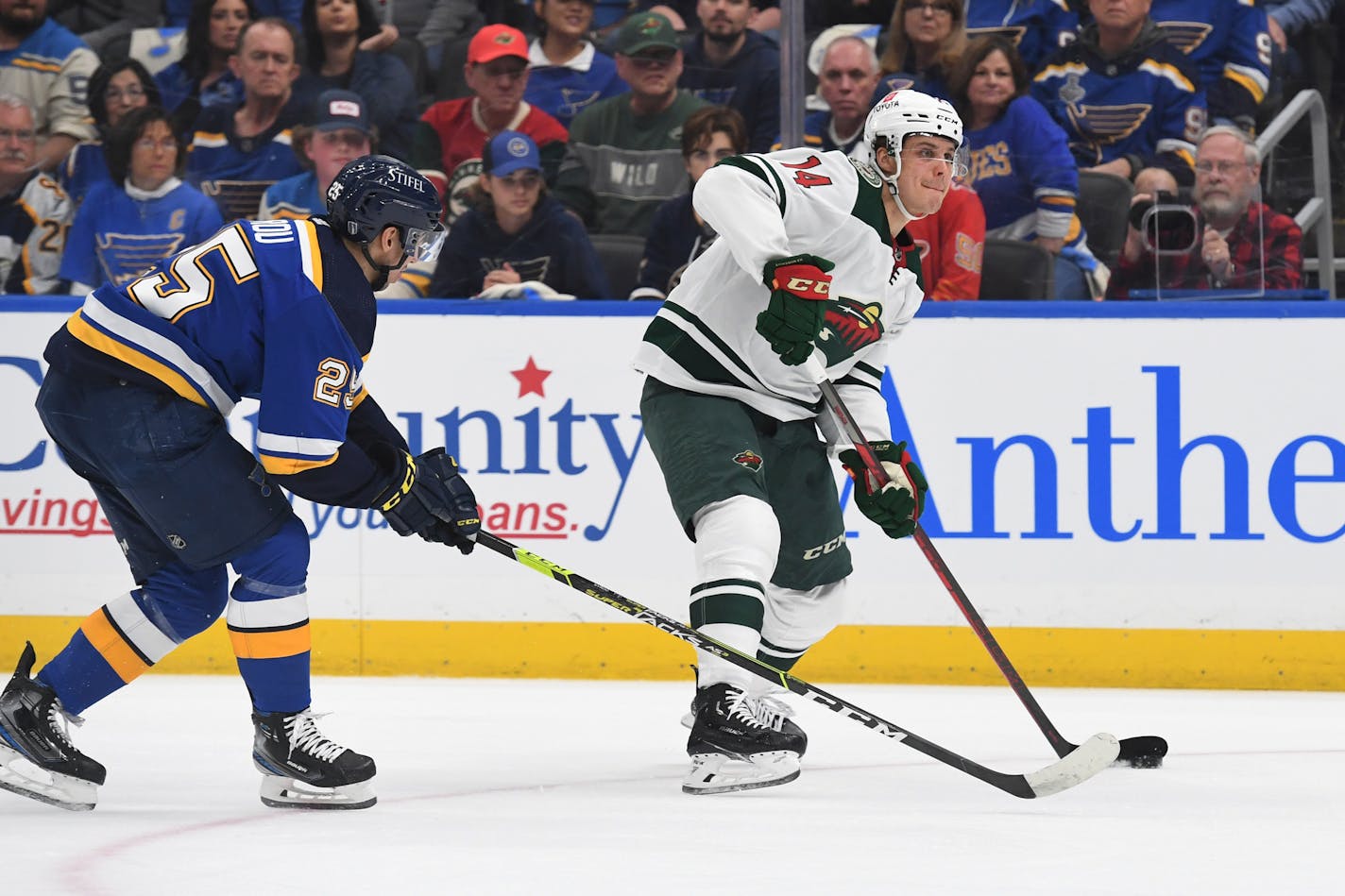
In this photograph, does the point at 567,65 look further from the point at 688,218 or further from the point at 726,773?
the point at 726,773

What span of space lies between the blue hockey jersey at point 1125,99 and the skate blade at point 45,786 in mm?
3398

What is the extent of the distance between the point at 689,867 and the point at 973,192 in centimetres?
301

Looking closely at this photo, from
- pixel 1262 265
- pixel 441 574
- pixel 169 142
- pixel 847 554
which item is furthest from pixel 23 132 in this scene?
pixel 1262 265

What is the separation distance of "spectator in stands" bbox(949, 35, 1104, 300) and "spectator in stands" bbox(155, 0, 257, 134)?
2315 millimetres

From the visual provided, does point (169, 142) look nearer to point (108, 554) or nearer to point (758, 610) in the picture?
point (108, 554)

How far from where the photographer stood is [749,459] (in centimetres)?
339

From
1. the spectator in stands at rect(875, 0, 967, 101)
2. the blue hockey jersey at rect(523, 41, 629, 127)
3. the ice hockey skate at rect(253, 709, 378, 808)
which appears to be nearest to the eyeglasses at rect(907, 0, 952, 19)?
the spectator in stands at rect(875, 0, 967, 101)

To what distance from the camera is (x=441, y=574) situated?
4938mm

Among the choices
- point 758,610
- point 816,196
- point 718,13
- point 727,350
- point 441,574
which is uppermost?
point 718,13

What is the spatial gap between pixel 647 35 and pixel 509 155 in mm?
614

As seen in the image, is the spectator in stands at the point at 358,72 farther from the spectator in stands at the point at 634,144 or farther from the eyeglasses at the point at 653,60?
the eyeglasses at the point at 653,60

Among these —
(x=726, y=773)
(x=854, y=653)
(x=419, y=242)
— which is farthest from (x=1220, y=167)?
(x=419, y=242)

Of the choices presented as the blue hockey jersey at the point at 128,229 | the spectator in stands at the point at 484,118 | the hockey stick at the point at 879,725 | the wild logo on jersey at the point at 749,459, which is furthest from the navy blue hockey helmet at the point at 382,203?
the blue hockey jersey at the point at 128,229

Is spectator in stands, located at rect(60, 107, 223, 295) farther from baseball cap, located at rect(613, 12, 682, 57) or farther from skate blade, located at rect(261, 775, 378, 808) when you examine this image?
skate blade, located at rect(261, 775, 378, 808)
